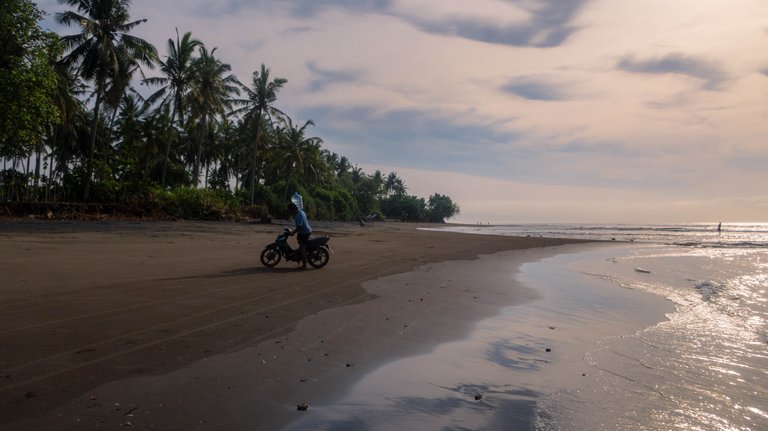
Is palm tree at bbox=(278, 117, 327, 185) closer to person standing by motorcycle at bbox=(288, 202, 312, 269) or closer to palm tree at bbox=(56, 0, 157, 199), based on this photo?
palm tree at bbox=(56, 0, 157, 199)

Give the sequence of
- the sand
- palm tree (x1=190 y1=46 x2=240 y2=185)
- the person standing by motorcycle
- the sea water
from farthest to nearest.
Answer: palm tree (x1=190 y1=46 x2=240 y2=185) → the person standing by motorcycle → the sea water → the sand

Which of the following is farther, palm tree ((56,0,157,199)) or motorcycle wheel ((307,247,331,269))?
palm tree ((56,0,157,199))

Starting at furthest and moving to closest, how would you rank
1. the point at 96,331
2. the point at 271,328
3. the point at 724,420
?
1. the point at 271,328
2. the point at 96,331
3. the point at 724,420

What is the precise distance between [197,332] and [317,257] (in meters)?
6.44

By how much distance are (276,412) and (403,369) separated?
4.85 feet

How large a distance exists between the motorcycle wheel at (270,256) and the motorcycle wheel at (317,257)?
29.6 inches

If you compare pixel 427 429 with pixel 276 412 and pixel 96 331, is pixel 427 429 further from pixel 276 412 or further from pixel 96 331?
pixel 96 331

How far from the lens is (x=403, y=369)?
4453mm

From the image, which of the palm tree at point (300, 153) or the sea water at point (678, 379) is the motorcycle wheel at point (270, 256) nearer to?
the sea water at point (678, 379)

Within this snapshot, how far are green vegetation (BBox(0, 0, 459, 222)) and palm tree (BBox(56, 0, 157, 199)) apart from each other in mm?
58

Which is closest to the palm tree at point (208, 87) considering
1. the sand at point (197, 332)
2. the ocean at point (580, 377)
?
the sand at point (197, 332)

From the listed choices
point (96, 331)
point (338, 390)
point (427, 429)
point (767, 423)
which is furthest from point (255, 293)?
point (767, 423)

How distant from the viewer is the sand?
329 centimetres

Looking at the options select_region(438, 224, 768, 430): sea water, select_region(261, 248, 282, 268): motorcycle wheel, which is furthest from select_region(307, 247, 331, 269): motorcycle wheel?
select_region(438, 224, 768, 430): sea water
